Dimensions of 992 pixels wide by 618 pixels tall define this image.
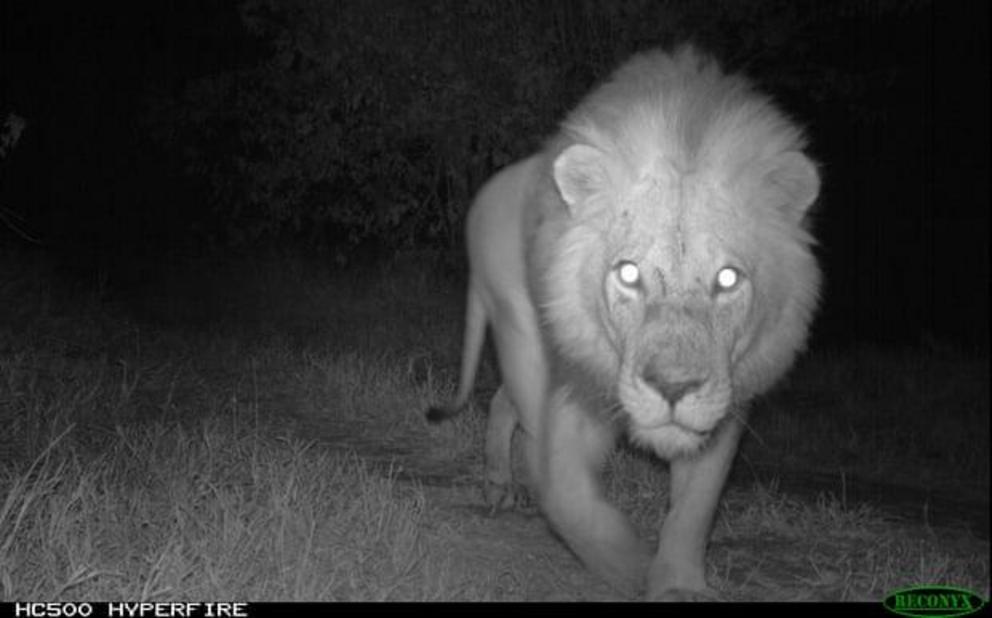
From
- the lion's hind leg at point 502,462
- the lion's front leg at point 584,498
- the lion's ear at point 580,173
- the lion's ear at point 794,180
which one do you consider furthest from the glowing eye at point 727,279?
the lion's hind leg at point 502,462

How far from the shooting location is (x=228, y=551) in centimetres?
310

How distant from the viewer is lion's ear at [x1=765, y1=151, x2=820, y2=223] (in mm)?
2990

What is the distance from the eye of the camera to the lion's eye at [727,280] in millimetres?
2809

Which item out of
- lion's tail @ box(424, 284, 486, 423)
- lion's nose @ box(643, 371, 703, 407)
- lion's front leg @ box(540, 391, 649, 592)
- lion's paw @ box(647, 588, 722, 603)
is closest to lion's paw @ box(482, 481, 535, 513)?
lion's tail @ box(424, 284, 486, 423)

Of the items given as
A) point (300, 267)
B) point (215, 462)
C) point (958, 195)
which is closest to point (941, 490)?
point (958, 195)

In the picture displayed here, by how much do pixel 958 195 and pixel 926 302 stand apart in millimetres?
360

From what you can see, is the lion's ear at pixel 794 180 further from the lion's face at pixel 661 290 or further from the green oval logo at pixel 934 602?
the green oval logo at pixel 934 602

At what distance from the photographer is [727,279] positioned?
111 inches

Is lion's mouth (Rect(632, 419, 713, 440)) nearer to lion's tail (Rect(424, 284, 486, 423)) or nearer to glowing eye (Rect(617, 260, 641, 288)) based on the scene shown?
glowing eye (Rect(617, 260, 641, 288))

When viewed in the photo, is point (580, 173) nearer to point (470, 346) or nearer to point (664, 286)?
point (664, 286)

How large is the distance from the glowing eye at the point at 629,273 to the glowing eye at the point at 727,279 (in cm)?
20

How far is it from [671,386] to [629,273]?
0.36m

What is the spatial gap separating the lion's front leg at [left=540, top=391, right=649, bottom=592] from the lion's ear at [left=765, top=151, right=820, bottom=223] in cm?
88

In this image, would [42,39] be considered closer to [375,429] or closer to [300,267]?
[300,267]
